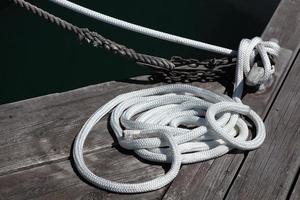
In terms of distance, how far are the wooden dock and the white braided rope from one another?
4 centimetres

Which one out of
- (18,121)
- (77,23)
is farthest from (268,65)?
(77,23)

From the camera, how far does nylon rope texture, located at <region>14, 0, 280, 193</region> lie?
1.88 metres

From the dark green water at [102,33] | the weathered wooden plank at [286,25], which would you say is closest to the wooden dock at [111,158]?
the weathered wooden plank at [286,25]

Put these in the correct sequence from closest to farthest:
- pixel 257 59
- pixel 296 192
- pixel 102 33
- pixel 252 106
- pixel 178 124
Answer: pixel 296 192 → pixel 178 124 → pixel 252 106 → pixel 257 59 → pixel 102 33

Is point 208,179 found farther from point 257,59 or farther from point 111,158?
point 257,59

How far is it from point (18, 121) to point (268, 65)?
1023 millimetres

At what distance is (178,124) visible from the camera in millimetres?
2027

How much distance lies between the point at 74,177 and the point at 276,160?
2.36 feet

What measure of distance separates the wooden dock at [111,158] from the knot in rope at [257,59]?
0.28 feet

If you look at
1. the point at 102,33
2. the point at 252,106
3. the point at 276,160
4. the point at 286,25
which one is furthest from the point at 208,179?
the point at 102,33

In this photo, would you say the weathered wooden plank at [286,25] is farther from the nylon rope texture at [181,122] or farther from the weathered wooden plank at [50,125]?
the weathered wooden plank at [50,125]

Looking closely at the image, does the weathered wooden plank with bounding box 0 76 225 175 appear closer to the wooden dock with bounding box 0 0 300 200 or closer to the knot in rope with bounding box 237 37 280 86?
the wooden dock with bounding box 0 0 300 200

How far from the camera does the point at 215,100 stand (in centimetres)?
211

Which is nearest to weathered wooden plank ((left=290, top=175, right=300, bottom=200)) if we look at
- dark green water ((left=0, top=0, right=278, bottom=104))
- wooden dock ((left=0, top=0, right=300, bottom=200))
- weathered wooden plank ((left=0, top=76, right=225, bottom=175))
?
wooden dock ((left=0, top=0, right=300, bottom=200))
